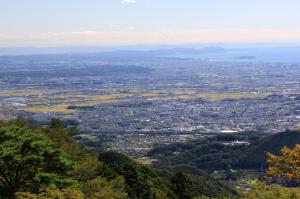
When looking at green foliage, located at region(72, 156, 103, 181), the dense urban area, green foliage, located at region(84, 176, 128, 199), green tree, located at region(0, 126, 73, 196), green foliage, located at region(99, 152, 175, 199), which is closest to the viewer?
green tree, located at region(0, 126, 73, 196)

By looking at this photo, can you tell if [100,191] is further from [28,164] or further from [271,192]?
[271,192]

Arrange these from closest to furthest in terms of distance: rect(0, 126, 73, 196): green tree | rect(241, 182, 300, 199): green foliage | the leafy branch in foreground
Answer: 1. rect(241, 182, 300, 199): green foliage
2. the leafy branch in foreground
3. rect(0, 126, 73, 196): green tree

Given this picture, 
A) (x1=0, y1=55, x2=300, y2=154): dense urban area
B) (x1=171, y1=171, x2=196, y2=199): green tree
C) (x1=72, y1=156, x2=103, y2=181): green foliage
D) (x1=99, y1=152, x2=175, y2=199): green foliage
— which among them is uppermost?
(x1=72, y1=156, x2=103, y2=181): green foliage

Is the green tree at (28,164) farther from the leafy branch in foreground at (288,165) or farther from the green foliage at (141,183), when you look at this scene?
the green foliage at (141,183)

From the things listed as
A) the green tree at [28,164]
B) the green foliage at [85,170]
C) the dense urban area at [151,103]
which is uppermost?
the green tree at [28,164]

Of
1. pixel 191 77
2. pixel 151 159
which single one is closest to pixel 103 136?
pixel 151 159

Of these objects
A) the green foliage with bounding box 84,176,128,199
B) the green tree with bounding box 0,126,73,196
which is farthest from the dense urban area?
the green tree with bounding box 0,126,73,196

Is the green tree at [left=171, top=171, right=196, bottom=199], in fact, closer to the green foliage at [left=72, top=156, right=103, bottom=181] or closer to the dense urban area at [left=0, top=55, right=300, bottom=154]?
the green foliage at [left=72, top=156, right=103, bottom=181]

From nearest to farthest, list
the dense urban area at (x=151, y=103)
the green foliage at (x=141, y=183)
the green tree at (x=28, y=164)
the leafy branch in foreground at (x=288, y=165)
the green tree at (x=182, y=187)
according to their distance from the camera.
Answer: the leafy branch in foreground at (x=288, y=165), the green tree at (x=28, y=164), the green foliage at (x=141, y=183), the green tree at (x=182, y=187), the dense urban area at (x=151, y=103)

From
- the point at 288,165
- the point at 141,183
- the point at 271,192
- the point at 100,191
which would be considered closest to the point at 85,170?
the point at 141,183

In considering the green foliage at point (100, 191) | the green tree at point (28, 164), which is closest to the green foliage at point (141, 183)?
the green foliage at point (100, 191)
